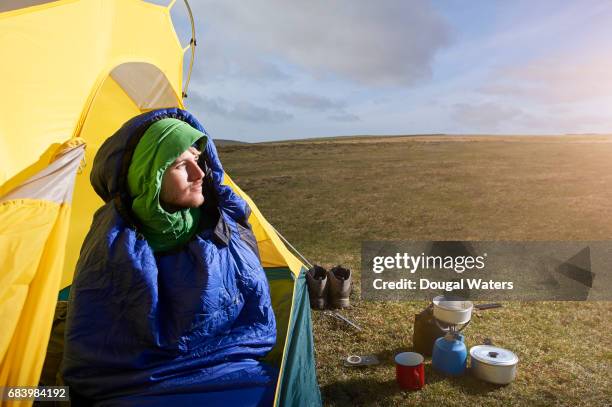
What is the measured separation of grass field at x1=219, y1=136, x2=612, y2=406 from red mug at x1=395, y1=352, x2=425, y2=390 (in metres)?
0.07

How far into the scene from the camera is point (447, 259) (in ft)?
20.6

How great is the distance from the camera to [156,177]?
196 centimetres

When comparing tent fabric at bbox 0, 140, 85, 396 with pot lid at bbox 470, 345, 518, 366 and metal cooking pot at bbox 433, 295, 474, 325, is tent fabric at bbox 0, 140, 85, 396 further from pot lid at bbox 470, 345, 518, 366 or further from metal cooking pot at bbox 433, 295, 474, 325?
pot lid at bbox 470, 345, 518, 366

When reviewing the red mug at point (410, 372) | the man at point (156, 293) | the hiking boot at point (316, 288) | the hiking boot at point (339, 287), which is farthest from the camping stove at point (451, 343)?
the man at point (156, 293)

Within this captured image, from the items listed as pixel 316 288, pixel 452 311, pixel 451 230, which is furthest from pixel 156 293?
pixel 451 230

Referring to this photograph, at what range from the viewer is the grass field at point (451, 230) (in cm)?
Answer: 343

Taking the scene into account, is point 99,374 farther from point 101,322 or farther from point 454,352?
point 454,352

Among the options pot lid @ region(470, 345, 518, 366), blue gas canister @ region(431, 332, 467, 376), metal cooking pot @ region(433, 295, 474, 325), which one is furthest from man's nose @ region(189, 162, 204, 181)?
pot lid @ region(470, 345, 518, 366)

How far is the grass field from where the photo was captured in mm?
3432

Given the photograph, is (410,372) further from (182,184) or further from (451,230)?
(451,230)

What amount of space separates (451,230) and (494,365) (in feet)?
16.3

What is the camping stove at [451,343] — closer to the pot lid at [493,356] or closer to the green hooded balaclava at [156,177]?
the pot lid at [493,356]

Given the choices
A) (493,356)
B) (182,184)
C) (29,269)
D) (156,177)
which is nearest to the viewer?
(29,269)

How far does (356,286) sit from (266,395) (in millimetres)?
3398
